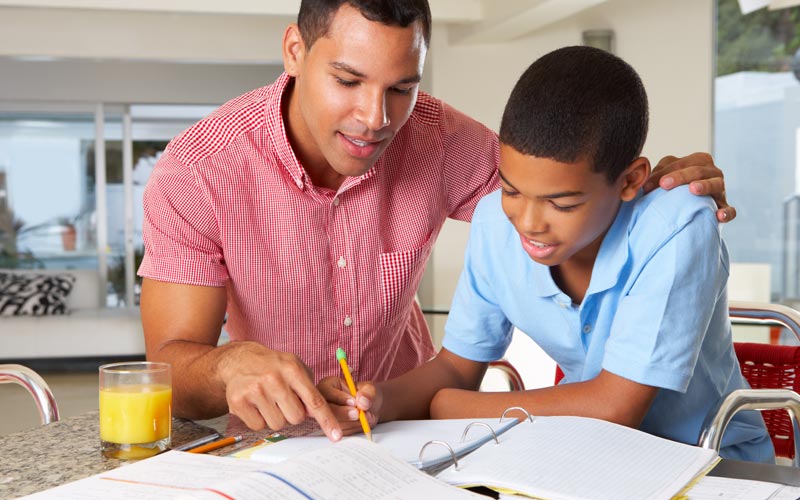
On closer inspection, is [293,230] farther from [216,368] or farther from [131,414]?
[131,414]

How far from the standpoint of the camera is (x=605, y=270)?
1338 millimetres

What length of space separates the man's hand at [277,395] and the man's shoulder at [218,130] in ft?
1.73

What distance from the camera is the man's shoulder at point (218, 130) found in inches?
62.6

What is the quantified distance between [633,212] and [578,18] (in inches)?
233

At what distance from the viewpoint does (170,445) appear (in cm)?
117

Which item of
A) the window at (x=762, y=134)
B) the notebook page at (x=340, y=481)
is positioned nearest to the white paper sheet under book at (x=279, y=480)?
the notebook page at (x=340, y=481)

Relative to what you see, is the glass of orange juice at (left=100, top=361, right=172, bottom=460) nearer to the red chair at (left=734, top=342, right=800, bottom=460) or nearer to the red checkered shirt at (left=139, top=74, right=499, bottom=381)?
the red checkered shirt at (left=139, top=74, right=499, bottom=381)

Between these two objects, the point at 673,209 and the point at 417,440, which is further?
the point at 673,209

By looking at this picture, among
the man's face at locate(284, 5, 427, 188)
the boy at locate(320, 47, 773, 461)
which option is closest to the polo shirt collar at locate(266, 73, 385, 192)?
the man's face at locate(284, 5, 427, 188)

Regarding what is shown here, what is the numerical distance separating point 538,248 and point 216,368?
480 mm

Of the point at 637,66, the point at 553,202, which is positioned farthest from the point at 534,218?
the point at 637,66

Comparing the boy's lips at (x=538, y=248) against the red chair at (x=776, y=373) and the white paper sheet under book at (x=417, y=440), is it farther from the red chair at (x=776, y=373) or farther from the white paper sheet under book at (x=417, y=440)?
the red chair at (x=776, y=373)

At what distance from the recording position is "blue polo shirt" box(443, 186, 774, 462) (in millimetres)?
1256

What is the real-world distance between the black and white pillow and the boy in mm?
6450
